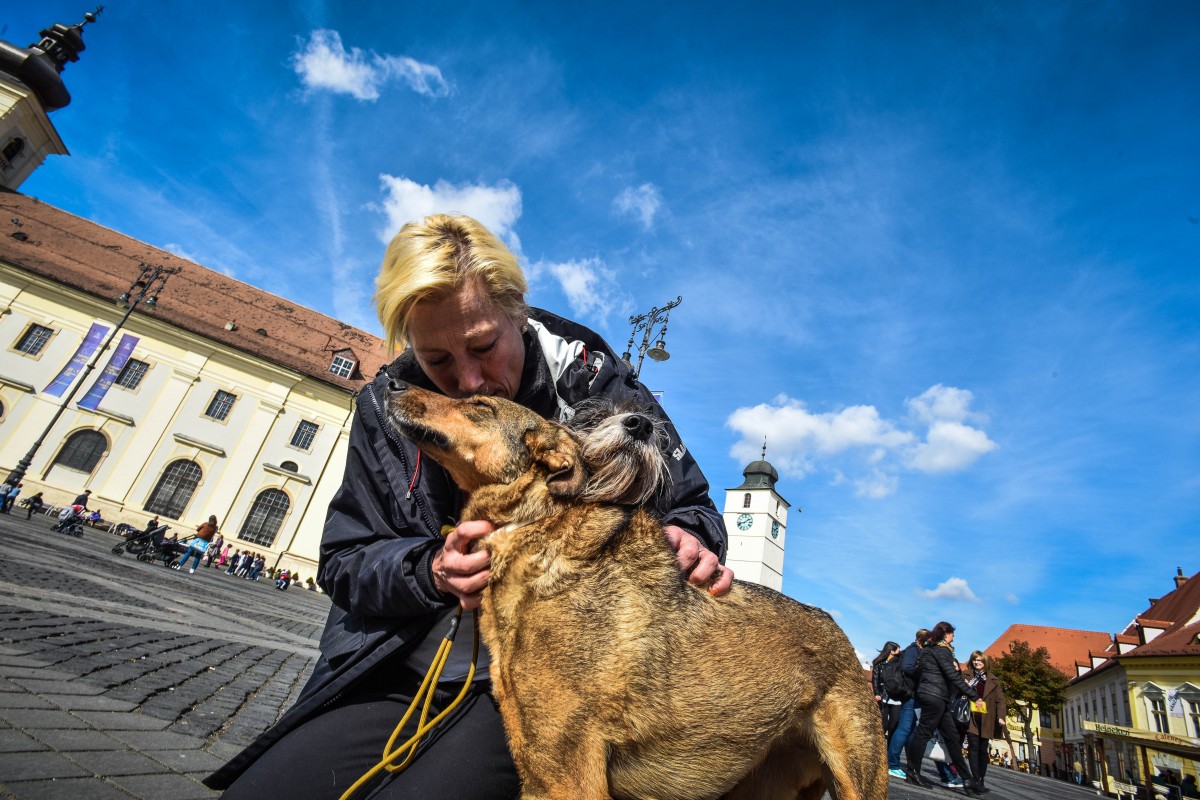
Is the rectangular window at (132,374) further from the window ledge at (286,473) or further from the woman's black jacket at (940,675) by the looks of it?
the woman's black jacket at (940,675)

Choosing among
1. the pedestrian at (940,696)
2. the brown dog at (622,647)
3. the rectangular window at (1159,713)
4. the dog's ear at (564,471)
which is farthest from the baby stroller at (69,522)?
the rectangular window at (1159,713)

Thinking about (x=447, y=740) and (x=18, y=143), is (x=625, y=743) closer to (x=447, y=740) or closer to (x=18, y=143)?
(x=447, y=740)

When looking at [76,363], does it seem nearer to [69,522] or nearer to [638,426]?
[69,522]

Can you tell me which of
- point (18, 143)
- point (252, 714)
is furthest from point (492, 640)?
point (18, 143)

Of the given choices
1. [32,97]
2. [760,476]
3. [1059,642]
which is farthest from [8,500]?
[1059,642]

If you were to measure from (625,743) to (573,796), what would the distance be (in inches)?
9.2

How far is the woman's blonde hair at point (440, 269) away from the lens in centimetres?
272

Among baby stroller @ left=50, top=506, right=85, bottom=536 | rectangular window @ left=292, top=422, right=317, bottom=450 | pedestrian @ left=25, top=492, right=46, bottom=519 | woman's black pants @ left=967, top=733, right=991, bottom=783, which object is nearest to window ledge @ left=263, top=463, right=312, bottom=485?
rectangular window @ left=292, top=422, right=317, bottom=450

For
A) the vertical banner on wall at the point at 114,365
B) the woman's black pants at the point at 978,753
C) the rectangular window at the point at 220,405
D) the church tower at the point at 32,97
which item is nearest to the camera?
the woman's black pants at the point at 978,753

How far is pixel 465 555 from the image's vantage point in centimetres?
215

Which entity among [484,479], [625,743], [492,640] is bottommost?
[625,743]

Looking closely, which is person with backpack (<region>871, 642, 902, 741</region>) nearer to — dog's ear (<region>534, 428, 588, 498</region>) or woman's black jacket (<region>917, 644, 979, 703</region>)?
woman's black jacket (<region>917, 644, 979, 703</region>)

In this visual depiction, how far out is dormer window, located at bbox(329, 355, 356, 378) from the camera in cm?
4258

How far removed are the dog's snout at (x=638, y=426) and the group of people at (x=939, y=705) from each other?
29.3 feet
